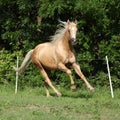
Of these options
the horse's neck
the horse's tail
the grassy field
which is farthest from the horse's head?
the horse's tail

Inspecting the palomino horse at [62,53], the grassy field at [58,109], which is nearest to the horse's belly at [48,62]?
the palomino horse at [62,53]

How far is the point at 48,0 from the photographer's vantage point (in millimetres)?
20219

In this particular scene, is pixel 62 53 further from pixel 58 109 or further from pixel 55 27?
pixel 55 27

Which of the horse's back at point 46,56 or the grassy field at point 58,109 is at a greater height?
the horse's back at point 46,56

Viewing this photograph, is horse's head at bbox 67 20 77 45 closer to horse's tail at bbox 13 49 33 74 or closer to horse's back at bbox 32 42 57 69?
horse's back at bbox 32 42 57 69

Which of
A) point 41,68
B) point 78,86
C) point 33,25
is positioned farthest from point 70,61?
point 33,25

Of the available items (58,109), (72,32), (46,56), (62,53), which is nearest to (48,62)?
(46,56)

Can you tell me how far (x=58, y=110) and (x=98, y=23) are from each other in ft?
32.9

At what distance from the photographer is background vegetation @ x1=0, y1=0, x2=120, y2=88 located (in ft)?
66.2

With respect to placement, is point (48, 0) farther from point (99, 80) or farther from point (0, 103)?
point (0, 103)

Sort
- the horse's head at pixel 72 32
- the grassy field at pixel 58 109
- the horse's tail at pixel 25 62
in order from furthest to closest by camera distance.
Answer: the horse's tail at pixel 25 62 < the horse's head at pixel 72 32 < the grassy field at pixel 58 109

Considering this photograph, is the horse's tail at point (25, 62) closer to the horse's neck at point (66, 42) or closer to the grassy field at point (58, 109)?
the horse's neck at point (66, 42)

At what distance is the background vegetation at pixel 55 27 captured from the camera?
20.2 m

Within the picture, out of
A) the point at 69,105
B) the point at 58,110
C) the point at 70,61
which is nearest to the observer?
the point at 58,110
